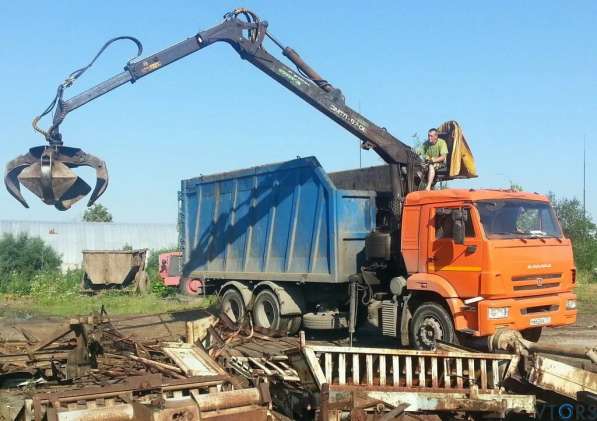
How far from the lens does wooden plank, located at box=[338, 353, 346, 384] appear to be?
5.97 metres

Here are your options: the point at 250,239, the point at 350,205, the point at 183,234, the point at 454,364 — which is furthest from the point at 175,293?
the point at 454,364

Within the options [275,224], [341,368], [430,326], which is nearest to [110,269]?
[275,224]

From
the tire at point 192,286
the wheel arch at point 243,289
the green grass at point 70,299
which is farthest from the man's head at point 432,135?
the green grass at point 70,299

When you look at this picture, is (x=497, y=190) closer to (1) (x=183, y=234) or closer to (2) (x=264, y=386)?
(2) (x=264, y=386)

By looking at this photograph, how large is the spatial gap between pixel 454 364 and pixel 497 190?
11.7 feet

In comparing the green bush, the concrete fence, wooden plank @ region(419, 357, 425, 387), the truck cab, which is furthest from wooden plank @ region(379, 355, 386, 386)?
the concrete fence

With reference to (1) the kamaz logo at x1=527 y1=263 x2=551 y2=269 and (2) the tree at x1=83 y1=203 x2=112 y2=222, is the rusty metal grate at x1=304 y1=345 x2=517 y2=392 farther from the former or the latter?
(2) the tree at x1=83 y1=203 x2=112 y2=222

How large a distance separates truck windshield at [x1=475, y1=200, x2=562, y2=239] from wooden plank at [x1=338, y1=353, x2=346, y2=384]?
130 inches

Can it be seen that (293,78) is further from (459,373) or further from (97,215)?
(97,215)

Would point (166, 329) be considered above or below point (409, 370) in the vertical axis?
below

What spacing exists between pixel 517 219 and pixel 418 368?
3.52m

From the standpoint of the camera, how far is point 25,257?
26422 mm

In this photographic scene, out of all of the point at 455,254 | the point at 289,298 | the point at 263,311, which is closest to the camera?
the point at 455,254

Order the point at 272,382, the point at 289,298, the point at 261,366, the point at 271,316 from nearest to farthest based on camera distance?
the point at 272,382, the point at 261,366, the point at 289,298, the point at 271,316
